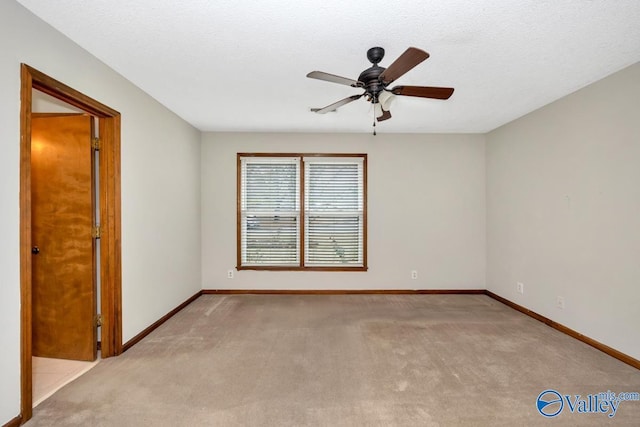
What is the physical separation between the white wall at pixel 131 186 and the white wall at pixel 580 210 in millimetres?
4381

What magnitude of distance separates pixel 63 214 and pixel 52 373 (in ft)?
4.16

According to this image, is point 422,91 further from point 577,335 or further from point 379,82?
point 577,335

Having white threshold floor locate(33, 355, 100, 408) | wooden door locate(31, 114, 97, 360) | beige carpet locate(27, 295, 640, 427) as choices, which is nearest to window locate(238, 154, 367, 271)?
beige carpet locate(27, 295, 640, 427)

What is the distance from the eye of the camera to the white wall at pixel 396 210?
475 centimetres

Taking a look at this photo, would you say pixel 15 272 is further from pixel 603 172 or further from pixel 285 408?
pixel 603 172

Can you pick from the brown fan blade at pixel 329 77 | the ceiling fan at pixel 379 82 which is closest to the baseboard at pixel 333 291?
the ceiling fan at pixel 379 82

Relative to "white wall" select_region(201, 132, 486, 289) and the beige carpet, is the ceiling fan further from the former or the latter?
"white wall" select_region(201, 132, 486, 289)

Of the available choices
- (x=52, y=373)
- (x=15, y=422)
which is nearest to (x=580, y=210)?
(x=15, y=422)

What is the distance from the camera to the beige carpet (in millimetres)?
1932

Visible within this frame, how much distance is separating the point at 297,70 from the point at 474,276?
4.03m

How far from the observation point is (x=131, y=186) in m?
2.92

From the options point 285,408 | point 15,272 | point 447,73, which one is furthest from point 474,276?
point 15,272

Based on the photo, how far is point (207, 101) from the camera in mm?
3410

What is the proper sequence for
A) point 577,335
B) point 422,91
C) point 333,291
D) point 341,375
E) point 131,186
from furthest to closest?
point 333,291
point 577,335
point 131,186
point 341,375
point 422,91
